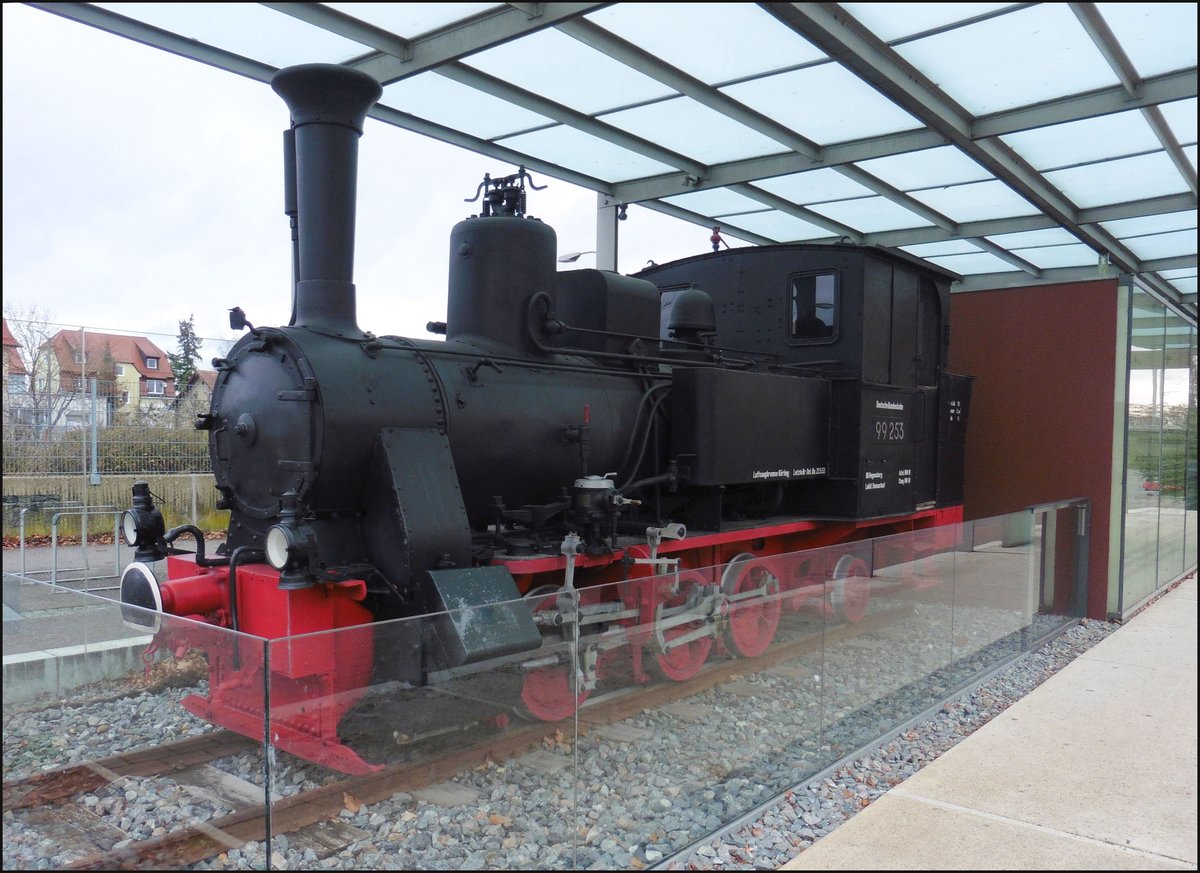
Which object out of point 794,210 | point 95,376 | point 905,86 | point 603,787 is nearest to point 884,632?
point 603,787

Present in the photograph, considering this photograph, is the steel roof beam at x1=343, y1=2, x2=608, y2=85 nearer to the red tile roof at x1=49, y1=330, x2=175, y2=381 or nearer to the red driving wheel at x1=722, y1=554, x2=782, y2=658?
the red driving wheel at x1=722, y1=554, x2=782, y2=658

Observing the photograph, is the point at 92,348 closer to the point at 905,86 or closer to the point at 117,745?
the point at 117,745

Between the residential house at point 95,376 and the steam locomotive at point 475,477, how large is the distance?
6.24 metres

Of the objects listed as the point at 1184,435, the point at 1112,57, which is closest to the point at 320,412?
the point at 1112,57

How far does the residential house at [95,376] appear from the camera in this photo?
406 inches

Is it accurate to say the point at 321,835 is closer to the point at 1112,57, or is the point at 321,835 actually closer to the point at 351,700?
the point at 351,700

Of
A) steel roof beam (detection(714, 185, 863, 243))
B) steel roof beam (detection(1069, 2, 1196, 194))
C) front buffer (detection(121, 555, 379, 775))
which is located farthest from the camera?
steel roof beam (detection(714, 185, 863, 243))

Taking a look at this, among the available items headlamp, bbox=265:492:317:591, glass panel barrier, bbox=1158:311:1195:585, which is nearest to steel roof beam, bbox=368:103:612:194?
headlamp, bbox=265:492:317:591

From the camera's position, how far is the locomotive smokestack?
14.8ft

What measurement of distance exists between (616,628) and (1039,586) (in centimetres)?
533

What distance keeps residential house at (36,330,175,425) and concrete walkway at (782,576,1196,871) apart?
9544 millimetres

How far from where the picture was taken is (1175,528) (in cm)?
1048

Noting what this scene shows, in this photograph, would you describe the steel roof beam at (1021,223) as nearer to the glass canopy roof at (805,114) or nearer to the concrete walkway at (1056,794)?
the glass canopy roof at (805,114)

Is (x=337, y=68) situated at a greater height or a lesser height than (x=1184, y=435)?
greater
